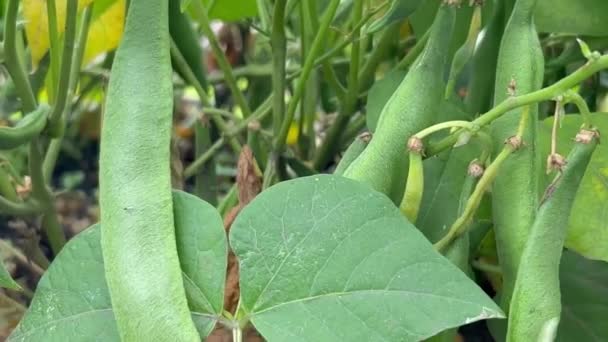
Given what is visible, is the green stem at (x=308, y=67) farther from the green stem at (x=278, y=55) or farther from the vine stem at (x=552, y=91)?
the vine stem at (x=552, y=91)

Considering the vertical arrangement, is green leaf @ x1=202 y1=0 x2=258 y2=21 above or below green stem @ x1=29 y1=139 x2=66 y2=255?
above

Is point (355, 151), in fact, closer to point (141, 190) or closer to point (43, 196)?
point (141, 190)

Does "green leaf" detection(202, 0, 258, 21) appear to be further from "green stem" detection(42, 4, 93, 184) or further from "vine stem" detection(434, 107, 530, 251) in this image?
"vine stem" detection(434, 107, 530, 251)

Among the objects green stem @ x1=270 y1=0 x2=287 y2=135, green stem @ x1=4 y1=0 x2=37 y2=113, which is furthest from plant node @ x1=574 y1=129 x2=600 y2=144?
green stem @ x1=4 y1=0 x2=37 y2=113

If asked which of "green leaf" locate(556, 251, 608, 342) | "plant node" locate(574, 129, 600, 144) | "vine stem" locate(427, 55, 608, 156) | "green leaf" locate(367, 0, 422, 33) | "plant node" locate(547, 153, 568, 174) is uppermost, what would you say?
"green leaf" locate(367, 0, 422, 33)

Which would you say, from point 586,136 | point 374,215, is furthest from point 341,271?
point 586,136

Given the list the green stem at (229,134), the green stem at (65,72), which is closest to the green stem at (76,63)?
the green stem at (65,72)

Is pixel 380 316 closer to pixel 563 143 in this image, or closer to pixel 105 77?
pixel 563 143
